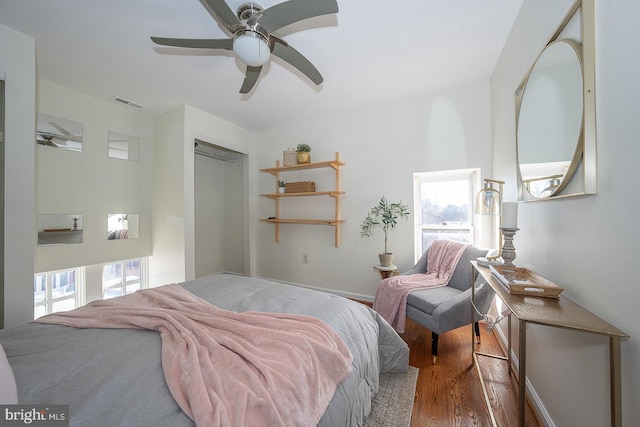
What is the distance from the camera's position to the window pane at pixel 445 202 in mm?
2744

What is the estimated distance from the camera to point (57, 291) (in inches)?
103

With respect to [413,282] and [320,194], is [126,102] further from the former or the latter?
[413,282]

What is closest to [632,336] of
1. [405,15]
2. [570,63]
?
[570,63]

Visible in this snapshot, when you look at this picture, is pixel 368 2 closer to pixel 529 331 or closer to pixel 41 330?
pixel 529 331

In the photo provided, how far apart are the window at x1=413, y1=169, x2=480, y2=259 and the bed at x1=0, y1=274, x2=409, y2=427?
5.34 ft

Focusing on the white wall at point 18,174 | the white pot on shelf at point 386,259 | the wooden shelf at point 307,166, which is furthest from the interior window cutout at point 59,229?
the white pot on shelf at point 386,259

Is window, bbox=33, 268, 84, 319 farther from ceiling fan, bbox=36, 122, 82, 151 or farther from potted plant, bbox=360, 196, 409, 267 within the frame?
potted plant, bbox=360, 196, 409, 267

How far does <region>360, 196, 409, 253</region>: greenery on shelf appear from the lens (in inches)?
113

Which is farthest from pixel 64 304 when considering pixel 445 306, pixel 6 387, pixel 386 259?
pixel 445 306

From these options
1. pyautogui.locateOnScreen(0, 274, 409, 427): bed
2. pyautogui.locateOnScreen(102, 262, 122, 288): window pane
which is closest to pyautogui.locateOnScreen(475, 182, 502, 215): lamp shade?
pyautogui.locateOnScreen(0, 274, 409, 427): bed

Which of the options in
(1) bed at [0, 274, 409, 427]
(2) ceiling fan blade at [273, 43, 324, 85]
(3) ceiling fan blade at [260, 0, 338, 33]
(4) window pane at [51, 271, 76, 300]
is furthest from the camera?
(4) window pane at [51, 271, 76, 300]

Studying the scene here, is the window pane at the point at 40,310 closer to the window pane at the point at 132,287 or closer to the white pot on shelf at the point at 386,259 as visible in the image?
the window pane at the point at 132,287

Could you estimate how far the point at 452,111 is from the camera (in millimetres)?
2639

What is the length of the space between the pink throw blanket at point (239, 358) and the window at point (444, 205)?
2.20 meters
